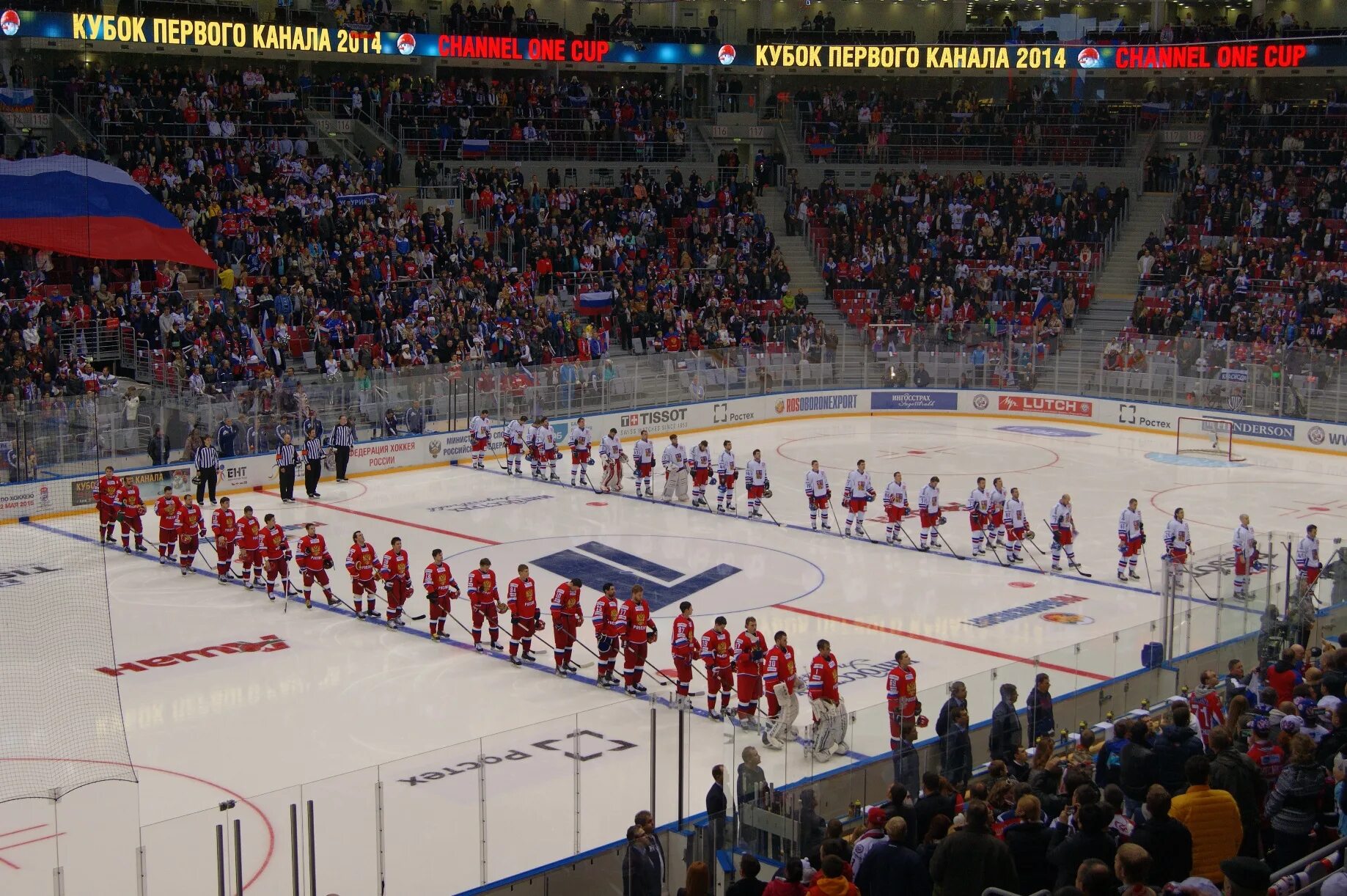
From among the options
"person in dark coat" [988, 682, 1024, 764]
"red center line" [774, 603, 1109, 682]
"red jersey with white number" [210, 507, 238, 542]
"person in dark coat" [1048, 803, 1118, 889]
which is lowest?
"red center line" [774, 603, 1109, 682]

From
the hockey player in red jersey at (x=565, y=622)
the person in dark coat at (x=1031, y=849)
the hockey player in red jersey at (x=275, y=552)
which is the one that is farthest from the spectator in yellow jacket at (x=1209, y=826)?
the hockey player in red jersey at (x=275, y=552)

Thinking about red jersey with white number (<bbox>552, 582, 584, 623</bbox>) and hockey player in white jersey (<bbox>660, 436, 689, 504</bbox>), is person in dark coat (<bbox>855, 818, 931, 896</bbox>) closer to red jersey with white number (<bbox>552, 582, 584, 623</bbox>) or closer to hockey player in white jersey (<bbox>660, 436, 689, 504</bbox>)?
red jersey with white number (<bbox>552, 582, 584, 623</bbox>)

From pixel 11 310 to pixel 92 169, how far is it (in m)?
4.59

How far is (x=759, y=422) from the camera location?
33.1 metres

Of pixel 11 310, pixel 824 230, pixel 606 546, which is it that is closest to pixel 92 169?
pixel 11 310

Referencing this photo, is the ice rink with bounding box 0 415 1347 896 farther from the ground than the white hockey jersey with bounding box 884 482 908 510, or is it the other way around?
the white hockey jersey with bounding box 884 482 908 510

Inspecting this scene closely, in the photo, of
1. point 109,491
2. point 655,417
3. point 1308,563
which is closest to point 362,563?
point 109,491

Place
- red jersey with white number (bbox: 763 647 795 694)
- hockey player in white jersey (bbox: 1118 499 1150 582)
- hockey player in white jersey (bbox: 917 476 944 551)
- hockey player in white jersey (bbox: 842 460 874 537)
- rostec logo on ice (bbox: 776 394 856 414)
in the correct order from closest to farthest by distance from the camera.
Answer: red jersey with white number (bbox: 763 647 795 694) → hockey player in white jersey (bbox: 1118 499 1150 582) → hockey player in white jersey (bbox: 917 476 944 551) → hockey player in white jersey (bbox: 842 460 874 537) → rostec logo on ice (bbox: 776 394 856 414)

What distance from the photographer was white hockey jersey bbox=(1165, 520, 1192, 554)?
1956cm

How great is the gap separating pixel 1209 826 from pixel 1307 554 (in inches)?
362

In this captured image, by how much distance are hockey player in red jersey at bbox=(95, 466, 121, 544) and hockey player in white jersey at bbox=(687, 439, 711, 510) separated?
8569 mm

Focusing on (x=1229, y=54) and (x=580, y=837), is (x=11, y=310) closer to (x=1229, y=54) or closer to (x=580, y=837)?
(x=580, y=837)

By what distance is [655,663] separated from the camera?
54.4 feet

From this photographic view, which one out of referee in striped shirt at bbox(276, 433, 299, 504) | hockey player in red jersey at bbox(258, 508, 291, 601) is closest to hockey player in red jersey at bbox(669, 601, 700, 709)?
hockey player in red jersey at bbox(258, 508, 291, 601)
